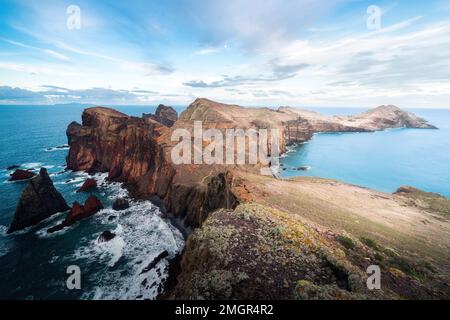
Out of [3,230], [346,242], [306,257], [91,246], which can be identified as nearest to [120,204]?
[91,246]

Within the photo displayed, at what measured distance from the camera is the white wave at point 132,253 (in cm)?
2756

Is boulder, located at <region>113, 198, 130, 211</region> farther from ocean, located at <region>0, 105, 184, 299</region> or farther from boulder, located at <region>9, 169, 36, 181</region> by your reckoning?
boulder, located at <region>9, 169, 36, 181</region>

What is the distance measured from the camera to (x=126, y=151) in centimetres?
6228

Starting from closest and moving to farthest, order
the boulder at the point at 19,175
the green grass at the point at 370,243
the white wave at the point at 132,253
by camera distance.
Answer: the green grass at the point at 370,243 → the white wave at the point at 132,253 → the boulder at the point at 19,175

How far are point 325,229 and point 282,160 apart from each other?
80.5 meters

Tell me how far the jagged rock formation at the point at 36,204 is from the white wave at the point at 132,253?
9090 millimetres

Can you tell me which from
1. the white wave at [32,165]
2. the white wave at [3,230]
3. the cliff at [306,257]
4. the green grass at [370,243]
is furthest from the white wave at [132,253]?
the white wave at [32,165]

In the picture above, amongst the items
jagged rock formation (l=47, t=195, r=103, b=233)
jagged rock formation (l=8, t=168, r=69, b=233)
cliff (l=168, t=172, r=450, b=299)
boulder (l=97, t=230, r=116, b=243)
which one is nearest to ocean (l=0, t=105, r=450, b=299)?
boulder (l=97, t=230, r=116, b=243)

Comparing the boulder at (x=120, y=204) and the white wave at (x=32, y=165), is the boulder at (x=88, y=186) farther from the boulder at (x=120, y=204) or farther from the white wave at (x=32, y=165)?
the white wave at (x=32, y=165)

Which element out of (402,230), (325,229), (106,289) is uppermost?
(325,229)

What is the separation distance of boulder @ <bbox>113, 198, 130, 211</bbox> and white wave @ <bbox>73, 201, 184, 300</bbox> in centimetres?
109

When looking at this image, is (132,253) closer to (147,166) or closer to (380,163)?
(147,166)
